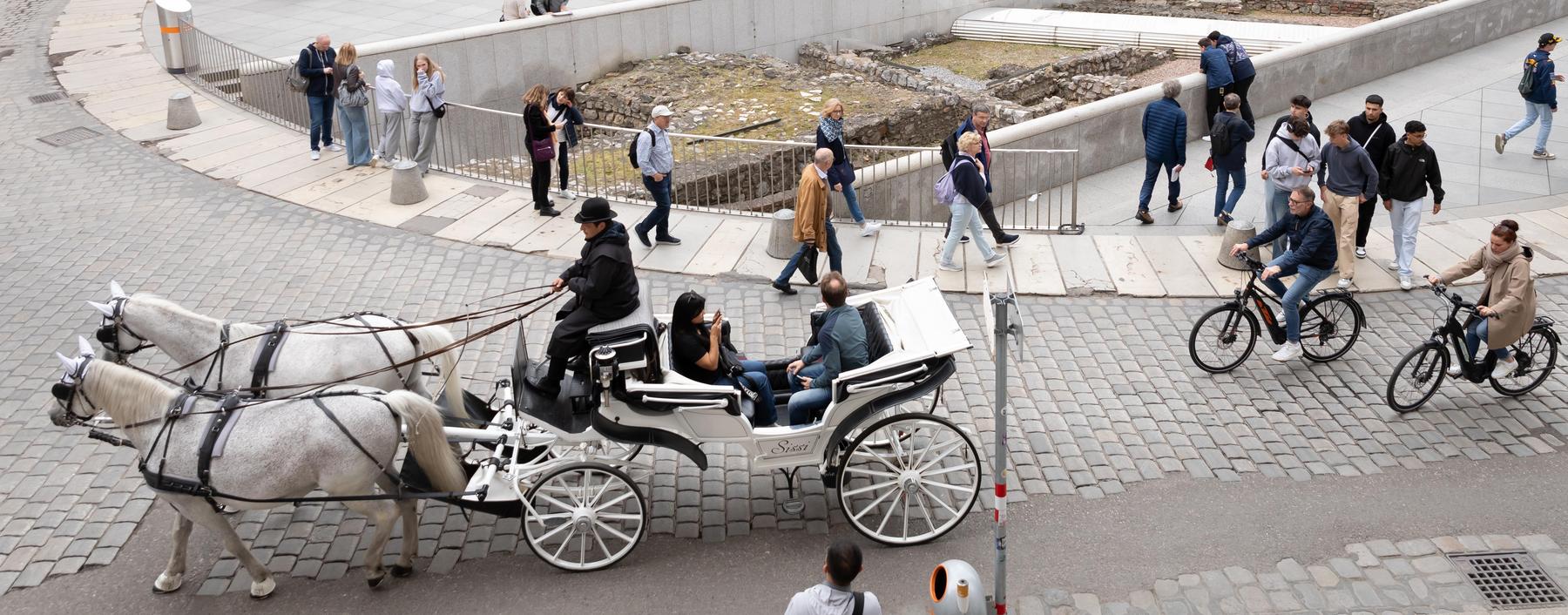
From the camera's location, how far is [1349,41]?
62.3ft

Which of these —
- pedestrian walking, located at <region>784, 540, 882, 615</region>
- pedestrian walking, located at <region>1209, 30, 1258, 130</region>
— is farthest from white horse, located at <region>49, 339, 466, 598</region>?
pedestrian walking, located at <region>1209, 30, 1258, 130</region>

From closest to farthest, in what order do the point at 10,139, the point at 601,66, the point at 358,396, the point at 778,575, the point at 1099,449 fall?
the point at 358,396
the point at 778,575
the point at 1099,449
the point at 10,139
the point at 601,66

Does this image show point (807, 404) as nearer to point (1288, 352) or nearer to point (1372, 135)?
point (1288, 352)

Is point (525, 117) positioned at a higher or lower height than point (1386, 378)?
higher

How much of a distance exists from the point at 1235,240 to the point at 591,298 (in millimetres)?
7405

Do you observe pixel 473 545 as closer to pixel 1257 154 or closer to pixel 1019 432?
pixel 1019 432

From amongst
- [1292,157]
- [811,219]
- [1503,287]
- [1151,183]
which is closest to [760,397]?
[811,219]

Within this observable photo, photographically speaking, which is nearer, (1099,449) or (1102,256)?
(1099,449)

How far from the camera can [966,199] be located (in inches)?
471

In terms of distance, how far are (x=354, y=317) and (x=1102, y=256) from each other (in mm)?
7607

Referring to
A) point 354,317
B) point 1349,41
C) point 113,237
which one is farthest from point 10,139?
point 1349,41

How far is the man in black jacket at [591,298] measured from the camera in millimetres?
7574

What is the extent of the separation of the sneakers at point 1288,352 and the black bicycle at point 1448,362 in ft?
2.44

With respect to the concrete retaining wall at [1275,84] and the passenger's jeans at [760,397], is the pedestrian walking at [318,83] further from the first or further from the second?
the passenger's jeans at [760,397]
